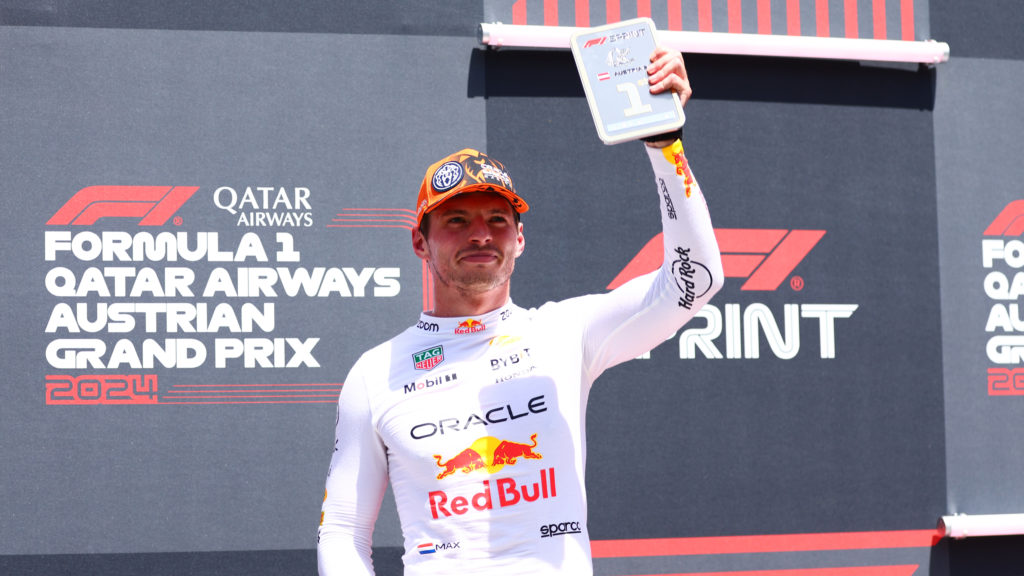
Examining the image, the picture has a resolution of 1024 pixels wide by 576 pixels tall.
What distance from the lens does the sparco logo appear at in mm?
1860

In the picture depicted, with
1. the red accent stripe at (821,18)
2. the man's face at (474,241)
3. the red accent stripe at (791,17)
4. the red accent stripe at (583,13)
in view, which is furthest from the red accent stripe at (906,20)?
the man's face at (474,241)

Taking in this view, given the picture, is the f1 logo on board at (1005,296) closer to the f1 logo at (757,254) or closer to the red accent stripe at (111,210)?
the f1 logo at (757,254)

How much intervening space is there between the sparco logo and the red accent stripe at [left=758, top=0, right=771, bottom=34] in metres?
2.31

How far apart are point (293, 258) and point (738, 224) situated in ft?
5.17

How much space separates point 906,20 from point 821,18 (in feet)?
1.13

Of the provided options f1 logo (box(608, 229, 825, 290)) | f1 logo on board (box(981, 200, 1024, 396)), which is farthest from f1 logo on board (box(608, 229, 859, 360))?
f1 logo on board (box(981, 200, 1024, 396))

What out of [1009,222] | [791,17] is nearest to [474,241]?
[791,17]

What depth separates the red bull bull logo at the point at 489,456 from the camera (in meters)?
1.89

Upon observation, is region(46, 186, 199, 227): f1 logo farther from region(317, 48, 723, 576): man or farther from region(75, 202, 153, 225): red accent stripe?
region(317, 48, 723, 576): man

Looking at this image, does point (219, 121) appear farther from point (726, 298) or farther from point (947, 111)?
point (947, 111)

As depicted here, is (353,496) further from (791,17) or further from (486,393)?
(791,17)

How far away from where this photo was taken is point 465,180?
6.34ft

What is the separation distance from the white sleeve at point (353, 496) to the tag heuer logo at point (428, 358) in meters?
0.13

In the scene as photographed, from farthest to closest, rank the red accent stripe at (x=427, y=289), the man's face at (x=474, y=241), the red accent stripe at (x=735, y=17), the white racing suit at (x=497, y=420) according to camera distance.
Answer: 1. the red accent stripe at (x=735, y=17)
2. the red accent stripe at (x=427, y=289)
3. the man's face at (x=474, y=241)
4. the white racing suit at (x=497, y=420)
